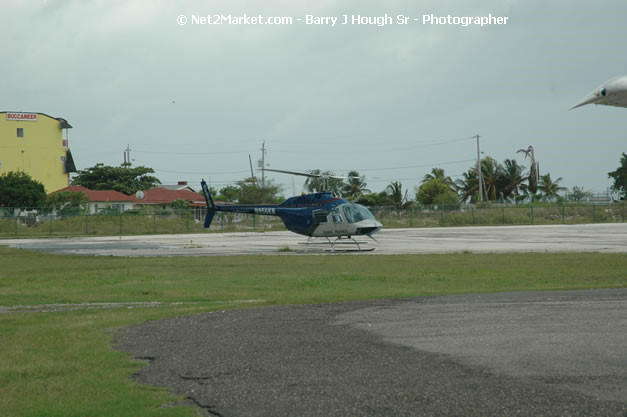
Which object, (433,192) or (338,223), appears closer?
(338,223)

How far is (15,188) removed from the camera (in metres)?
86.1

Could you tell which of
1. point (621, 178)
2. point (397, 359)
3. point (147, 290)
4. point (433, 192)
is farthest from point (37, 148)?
point (397, 359)

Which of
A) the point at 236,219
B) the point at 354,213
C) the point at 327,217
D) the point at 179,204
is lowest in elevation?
the point at 327,217

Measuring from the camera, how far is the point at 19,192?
85875 mm

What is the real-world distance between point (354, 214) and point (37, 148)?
86062 millimetres

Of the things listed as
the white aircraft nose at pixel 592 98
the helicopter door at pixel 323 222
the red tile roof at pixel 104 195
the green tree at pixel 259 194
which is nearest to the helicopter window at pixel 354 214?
the helicopter door at pixel 323 222

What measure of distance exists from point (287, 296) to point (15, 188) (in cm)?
7890

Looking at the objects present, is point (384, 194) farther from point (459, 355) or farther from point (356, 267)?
point (459, 355)

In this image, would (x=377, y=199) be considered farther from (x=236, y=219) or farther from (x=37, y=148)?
(x=37, y=148)

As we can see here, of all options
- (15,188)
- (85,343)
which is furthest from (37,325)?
(15,188)

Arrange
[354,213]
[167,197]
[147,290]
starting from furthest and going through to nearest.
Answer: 1. [167,197]
2. [354,213]
3. [147,290]

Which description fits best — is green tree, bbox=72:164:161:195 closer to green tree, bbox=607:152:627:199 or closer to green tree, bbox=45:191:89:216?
green tree, bbox=45:191:89:216

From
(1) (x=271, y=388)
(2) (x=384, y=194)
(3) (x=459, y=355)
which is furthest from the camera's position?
(2) (x=384, y=194)

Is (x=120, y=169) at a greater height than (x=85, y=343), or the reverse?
(x=120, y=169)
